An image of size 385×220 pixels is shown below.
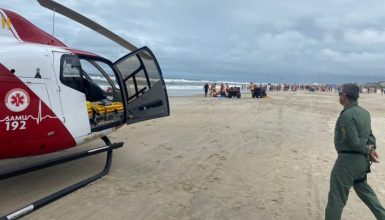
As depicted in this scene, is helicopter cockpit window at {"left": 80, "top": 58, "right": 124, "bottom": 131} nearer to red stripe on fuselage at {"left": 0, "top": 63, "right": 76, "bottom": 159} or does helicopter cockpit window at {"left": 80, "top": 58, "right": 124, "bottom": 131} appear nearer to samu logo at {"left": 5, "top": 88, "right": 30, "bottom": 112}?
red stripe on fuselage at {"left": 0, "top": 63, "right": 76, "bottom": 159}

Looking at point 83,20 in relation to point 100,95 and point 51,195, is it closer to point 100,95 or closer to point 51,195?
point 100,95

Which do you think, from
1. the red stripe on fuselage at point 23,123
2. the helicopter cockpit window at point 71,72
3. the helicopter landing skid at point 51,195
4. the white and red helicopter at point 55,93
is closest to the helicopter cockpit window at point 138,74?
the white and red helicopter at point 55,93

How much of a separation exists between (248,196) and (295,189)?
90cm

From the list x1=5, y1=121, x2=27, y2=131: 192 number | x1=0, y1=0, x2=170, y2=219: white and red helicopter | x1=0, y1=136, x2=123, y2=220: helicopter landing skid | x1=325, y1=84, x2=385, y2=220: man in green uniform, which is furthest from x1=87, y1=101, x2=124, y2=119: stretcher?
x1=325, y1=84, x2=385, y2=220: man in green uniform

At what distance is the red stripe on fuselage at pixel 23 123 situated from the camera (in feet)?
15.8

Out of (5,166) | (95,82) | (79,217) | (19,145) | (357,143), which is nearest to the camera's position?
(357,143)

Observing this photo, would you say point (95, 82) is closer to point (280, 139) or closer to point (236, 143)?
point (236, 143)

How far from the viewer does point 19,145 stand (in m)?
5.06

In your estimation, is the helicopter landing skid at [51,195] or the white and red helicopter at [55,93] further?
the white and red helicopter at [55,93]

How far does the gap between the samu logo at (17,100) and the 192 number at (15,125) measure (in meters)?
0.17

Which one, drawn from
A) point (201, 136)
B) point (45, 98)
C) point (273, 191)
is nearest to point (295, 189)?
point (273, 191)

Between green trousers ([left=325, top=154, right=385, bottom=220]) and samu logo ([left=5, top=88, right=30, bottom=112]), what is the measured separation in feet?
13.1

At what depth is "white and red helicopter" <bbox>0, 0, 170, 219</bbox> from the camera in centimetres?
493

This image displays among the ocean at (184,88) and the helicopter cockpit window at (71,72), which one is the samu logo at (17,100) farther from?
the ocean at (184,88)
